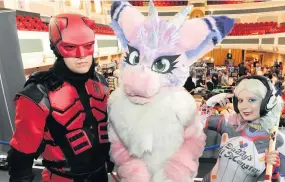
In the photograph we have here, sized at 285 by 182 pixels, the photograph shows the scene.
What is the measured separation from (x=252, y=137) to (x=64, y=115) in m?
1.00

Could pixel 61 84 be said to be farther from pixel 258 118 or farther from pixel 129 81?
pixel 258 118

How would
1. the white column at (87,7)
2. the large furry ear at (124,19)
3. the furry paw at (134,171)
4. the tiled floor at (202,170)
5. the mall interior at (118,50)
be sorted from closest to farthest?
1. the furry paw at (134,171)
2. the large furry ear at (124,19)
3. the mall interior at (118,50)
4. the tiled floor at (202,170)
5. the white column at (87,7)

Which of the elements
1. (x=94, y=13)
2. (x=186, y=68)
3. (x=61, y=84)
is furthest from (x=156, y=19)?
(x=94, y=13)

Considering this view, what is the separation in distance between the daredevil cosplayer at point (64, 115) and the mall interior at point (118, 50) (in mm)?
215

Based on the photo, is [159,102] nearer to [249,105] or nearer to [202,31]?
[202,31]

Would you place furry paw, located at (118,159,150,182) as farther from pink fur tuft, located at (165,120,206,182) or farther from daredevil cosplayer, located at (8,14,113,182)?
daredevil cosplayer, located at (8,14,113,182)

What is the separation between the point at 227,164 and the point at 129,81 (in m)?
0.77

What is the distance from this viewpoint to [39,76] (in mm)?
1414

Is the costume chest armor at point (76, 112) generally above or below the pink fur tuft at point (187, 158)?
above

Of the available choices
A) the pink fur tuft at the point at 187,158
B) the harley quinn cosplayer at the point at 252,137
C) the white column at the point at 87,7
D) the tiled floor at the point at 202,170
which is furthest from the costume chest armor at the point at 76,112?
the white column at the point at 87,7

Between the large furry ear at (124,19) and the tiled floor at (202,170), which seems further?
the tiled floor at (202,170)

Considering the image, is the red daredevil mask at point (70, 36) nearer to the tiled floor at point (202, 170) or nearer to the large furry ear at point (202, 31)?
the large furry ear at point (202, 31)

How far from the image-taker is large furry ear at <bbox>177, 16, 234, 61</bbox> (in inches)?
54.7

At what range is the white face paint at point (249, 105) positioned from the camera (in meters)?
1.52
